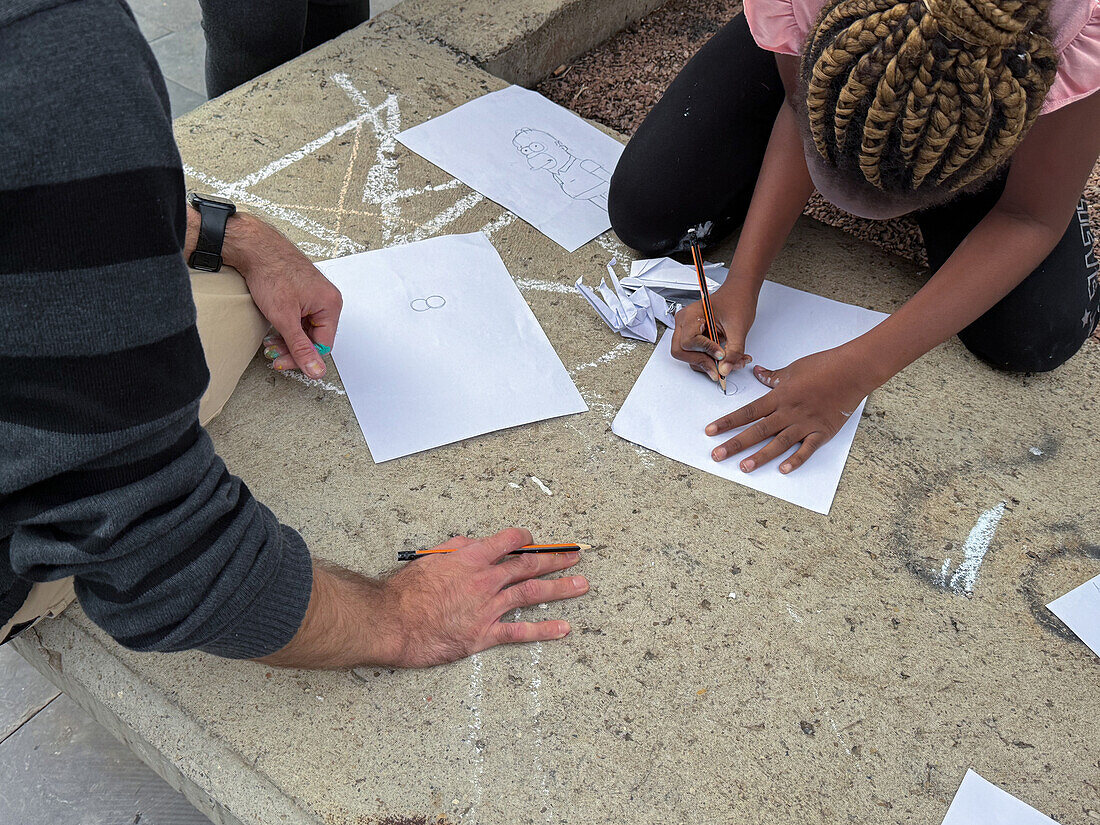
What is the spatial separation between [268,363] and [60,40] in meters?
1.05

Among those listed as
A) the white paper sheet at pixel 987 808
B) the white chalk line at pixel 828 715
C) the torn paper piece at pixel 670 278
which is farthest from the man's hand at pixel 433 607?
the torn paper piece at pixel 670 278

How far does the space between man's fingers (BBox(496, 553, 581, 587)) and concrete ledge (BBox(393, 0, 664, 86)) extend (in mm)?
1746

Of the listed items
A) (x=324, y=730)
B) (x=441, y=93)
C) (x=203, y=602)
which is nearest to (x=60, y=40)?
(x=203, y=602)

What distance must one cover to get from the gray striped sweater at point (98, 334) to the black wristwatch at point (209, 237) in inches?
28.4

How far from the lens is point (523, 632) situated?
138cm

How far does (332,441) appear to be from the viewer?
5.40 feet

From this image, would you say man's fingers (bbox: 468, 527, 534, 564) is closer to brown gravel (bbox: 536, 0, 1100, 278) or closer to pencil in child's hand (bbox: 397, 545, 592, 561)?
pencil in child's hand (bbox: 397, 545, 592, 561)

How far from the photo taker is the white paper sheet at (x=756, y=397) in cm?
163

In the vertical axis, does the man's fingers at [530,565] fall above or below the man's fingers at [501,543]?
below

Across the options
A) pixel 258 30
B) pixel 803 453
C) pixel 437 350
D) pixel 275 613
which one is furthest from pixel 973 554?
pixel 258 30

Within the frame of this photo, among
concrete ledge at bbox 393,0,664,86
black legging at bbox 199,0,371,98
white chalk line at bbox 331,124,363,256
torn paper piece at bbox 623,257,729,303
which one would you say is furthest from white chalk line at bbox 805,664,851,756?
black legging at bbox 199,0,371,98

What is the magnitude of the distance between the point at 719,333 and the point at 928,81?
734 mm

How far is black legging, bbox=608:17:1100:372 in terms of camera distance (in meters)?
1.93

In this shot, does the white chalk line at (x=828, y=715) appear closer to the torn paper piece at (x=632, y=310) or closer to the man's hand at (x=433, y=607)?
the man's hand at (x=433, y=607)
